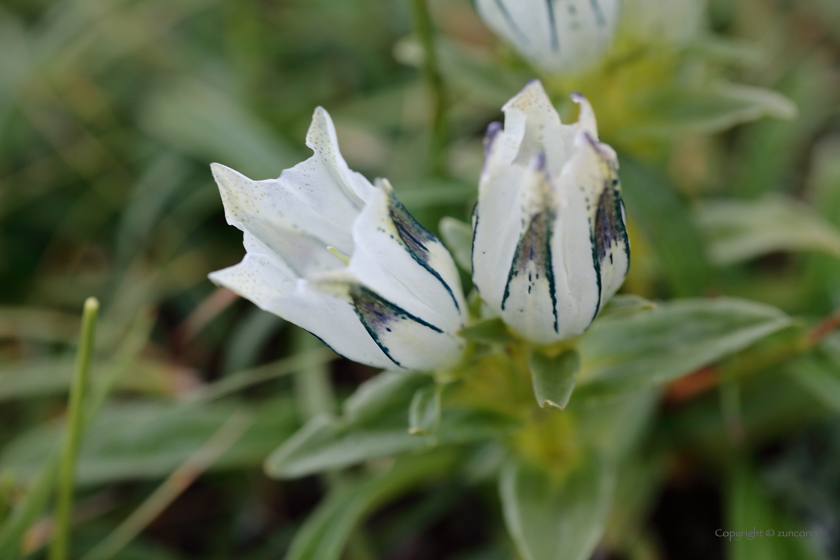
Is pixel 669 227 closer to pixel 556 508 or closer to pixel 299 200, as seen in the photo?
pixel 556 508

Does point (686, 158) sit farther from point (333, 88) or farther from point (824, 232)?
point (333, 88)

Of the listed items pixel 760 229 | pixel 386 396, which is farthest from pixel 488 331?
pixel 760 229

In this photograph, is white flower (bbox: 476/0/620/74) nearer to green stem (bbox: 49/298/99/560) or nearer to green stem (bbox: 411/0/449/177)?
green stem (bbox: 411/0/449/177)

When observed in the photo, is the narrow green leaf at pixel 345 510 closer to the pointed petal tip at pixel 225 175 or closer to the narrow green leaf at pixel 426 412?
the narrow green leaf at pixel 426 412

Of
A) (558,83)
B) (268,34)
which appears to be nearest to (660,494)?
(558,83)

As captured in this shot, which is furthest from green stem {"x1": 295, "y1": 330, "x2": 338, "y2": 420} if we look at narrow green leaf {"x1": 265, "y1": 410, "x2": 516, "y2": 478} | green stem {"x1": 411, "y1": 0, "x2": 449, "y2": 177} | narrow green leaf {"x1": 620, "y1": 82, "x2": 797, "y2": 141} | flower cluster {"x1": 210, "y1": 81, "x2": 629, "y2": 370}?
narrow green leaf {"x1": 620, "y1": 82, "x2": 797, "y2": 141}

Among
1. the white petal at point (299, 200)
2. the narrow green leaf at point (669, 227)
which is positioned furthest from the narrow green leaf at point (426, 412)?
the narrow green leaf at point (669, 227)

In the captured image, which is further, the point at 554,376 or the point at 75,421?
the point at 75,421
